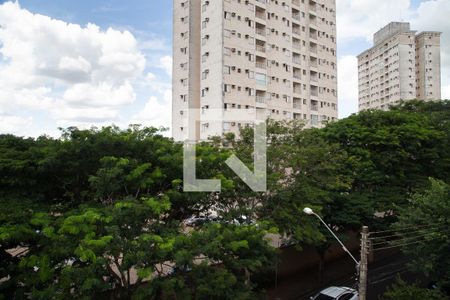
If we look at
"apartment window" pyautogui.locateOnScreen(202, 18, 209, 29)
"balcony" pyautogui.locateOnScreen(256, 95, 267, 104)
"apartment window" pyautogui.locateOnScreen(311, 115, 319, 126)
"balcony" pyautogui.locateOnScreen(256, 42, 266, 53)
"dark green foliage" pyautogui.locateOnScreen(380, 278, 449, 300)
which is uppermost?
"apartment window" pyautogui.locateOnScreen(202, 18, 209, 29)

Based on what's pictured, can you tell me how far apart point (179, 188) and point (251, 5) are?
33452mm

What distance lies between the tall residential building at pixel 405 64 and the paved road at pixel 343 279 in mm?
61339

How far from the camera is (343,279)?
73.5 feet

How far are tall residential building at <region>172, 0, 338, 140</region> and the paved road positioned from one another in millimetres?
18185

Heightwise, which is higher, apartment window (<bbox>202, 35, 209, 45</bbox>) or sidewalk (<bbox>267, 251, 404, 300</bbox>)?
apartment window (<bbox>202, 35, 209, 45</bbox>)

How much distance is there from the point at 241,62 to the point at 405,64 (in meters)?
54.7

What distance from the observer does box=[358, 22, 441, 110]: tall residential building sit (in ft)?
260

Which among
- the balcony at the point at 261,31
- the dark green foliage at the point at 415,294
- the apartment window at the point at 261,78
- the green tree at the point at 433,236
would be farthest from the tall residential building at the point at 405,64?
the dark green foliage at the point at 415,294

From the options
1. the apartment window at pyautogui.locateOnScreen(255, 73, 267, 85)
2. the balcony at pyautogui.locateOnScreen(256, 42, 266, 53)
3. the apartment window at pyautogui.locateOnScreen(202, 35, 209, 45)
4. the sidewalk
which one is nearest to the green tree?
the sidewalk

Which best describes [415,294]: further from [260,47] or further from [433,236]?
[260,47]

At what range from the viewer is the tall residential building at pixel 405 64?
→ 260 feet

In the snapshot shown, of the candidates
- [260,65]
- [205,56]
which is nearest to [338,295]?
[205,56]

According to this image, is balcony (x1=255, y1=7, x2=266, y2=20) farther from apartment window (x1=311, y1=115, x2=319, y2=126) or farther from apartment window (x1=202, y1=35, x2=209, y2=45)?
apartment window (x1=311, y1=115, x2=319, y2=126)

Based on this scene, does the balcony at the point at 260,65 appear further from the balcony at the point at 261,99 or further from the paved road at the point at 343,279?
the paved road at the point at 343,279
